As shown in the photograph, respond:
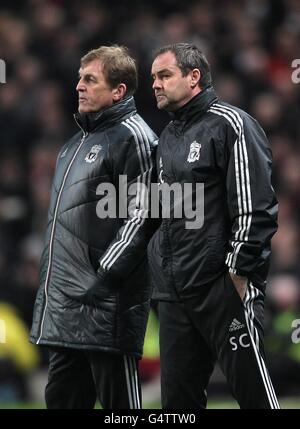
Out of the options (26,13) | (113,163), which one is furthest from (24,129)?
(113,163)

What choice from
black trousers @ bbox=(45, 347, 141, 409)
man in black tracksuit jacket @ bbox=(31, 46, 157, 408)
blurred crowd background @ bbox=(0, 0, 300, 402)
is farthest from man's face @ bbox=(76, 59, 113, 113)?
blurred crowd background @ bbox=(0, 0, 300, 402)

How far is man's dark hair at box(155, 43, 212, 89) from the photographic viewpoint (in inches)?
194

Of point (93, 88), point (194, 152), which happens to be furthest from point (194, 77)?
point (93, 88)

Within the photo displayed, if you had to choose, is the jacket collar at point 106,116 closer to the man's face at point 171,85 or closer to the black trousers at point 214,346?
the man's face at point 171,85

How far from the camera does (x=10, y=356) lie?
807cm

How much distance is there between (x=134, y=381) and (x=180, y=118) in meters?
1.11

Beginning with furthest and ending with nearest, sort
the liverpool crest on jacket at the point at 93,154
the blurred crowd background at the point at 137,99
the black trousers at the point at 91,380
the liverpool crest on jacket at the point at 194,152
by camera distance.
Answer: the blurred crowd background at the point at 137,99
the liverpool crest on jacket at the point at 93,154
the black trousers at the point at 91,380
the liverpool crest on jacket at the point at 194,152

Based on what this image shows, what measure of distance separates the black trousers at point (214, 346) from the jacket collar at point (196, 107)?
68cm

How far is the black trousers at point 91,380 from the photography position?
4.91m

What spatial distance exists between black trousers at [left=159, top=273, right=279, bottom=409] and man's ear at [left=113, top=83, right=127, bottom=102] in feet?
3.02

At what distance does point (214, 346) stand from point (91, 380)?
24.6 inches

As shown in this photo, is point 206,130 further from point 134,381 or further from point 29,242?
point 29,242

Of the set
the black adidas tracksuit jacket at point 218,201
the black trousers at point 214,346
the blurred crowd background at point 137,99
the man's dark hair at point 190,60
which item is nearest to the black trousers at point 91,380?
the black trousers at point 214,346

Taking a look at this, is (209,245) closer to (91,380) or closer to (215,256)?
(215,256)
